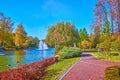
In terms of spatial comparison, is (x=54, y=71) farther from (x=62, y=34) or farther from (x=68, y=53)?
(x=62, y=34)

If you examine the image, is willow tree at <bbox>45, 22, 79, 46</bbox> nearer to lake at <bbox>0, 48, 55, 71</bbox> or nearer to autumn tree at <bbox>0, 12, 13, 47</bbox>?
lake at <bbox>0, 48, 55, 71</bbox>

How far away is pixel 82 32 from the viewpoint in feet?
276

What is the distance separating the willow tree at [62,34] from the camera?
53406 mm

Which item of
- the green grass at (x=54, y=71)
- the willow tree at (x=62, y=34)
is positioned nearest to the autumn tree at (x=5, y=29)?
the willow tree at (x=62, y=34)

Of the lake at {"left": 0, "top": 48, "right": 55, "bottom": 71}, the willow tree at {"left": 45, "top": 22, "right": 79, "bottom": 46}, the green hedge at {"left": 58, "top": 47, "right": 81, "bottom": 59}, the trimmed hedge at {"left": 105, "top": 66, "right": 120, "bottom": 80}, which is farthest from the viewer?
the willow tree at {"left": 45, "top": 22, "right": 79, "bottom": 46}

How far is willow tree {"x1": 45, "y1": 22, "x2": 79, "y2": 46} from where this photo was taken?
53.4 m

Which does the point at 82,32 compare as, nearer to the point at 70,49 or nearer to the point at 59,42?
the point at 59,42

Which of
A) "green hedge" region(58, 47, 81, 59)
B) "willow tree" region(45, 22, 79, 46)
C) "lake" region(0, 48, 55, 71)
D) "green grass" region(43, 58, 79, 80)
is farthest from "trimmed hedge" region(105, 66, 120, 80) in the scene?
"willow tree" region(45, 22, 79, 46)

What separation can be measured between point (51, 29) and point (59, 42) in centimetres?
355

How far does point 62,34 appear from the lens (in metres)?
53.8

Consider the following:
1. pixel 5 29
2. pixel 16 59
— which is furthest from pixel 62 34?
pixel 5 29

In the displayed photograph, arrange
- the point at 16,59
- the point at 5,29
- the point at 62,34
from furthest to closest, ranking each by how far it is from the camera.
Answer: the point at 5,29 < the point at 62,34 < the point at 16,59

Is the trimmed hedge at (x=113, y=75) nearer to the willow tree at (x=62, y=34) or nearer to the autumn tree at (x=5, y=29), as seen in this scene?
the willow tree at (x=62, y=34)

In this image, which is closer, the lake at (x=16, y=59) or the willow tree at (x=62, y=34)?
the lake at (x=16, y=59)
